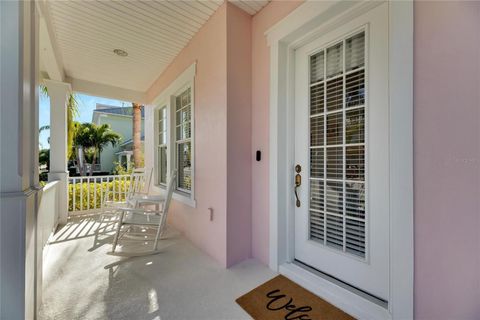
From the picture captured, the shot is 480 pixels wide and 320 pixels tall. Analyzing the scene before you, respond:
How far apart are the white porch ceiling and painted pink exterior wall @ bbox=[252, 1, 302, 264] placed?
0.19m

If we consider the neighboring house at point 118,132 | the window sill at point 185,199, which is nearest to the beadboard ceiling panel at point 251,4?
the window sill at point 185,199

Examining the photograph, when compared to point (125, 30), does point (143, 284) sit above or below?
below

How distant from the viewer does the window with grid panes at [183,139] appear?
3455 millimetres

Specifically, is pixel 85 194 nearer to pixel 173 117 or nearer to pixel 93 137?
pixel 173 117

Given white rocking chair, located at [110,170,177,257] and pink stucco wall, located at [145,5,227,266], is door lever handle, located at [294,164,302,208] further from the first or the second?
white rocking chair, located at [110,170,177,257]

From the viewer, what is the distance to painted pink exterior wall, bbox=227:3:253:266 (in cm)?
230

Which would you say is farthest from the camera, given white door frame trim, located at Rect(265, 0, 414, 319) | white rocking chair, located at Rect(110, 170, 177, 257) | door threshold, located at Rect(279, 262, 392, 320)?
white rocking chair, located at Rect(110, 170, 177, 257)

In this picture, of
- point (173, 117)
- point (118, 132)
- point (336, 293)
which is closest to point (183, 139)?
point (173, 117)

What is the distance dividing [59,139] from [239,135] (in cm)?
339

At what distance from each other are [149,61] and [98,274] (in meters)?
3.19

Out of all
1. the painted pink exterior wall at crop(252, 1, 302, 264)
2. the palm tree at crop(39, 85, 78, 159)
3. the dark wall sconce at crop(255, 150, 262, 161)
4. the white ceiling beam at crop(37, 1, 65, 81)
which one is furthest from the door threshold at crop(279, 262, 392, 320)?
the palm tree at crop(39, 85, 78, 159)

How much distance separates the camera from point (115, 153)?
14234 millimetres

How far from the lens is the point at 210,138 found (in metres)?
2.57

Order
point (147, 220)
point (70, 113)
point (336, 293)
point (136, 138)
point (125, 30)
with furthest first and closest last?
point (136, 138)
point (70, 113)
point (125, 30)
point (147, 220)
point (336, 293)
